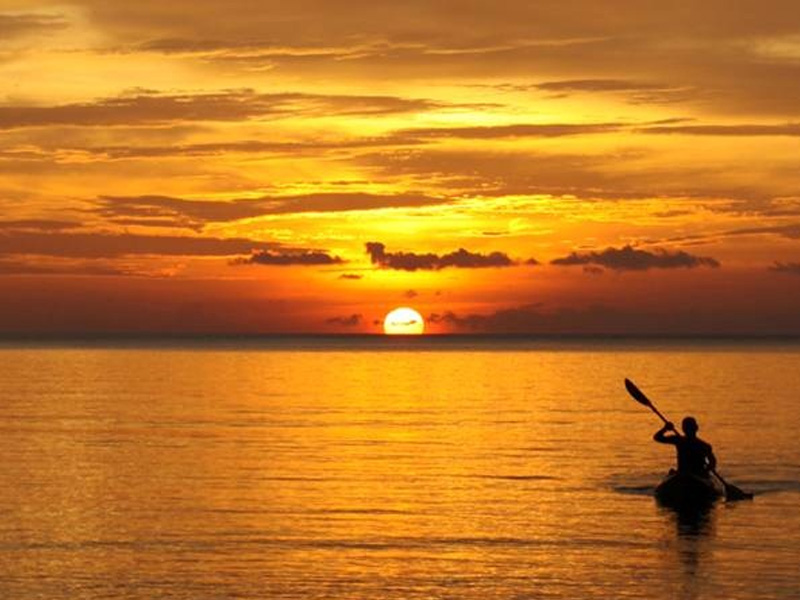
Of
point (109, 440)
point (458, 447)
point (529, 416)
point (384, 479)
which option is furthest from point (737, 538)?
point (529, 416)

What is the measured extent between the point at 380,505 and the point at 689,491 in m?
8.33

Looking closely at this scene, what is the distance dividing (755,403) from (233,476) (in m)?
49.2

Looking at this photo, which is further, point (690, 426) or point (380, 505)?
point (690, 426)

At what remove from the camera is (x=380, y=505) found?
3962cm

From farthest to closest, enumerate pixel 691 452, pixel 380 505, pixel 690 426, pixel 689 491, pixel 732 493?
pixel 732 493
pixel 691 452
pixel 689 491
pixel 690 426
pixel 380 505

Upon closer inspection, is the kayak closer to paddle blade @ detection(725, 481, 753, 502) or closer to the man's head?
paddle blade @ detection(725, 481, 753, 502)

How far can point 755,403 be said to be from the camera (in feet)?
291

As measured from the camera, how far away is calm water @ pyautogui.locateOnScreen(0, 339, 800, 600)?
29656 mm

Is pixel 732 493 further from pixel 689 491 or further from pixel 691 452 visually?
pixel 691 452

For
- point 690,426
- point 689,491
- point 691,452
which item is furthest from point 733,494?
point 690,426

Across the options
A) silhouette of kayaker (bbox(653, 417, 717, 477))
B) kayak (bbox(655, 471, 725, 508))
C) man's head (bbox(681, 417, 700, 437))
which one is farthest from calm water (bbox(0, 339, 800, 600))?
man's head (bbox(681, 417, 700, 437))

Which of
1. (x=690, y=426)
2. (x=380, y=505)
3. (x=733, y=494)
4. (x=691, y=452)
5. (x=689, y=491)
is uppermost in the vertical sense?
(x=690, y=426)

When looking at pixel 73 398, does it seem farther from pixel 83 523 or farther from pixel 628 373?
pixel 628 373

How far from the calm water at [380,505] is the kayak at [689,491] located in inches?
23.5
